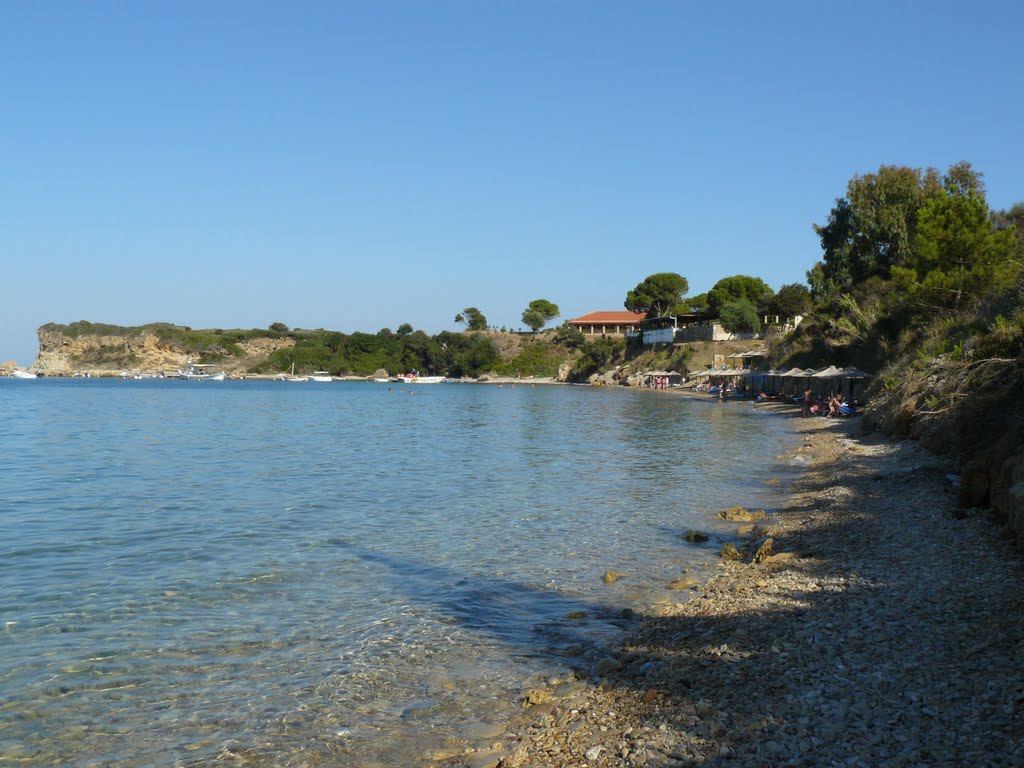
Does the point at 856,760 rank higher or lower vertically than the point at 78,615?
higher

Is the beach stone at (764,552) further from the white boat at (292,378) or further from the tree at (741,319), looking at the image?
the white boat at (292,378)

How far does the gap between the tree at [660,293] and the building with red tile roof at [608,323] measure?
131 inches

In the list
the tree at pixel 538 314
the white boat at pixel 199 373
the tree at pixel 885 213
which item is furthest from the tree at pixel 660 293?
the white boat at pixel 199 373

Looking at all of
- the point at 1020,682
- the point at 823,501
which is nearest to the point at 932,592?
the point at 1020,682

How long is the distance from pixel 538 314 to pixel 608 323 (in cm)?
2323

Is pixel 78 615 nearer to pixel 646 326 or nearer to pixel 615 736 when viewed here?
pixel 615 736

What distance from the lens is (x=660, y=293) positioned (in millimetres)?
118562

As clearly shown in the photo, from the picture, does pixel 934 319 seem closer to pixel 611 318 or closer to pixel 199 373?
pixel 611 318

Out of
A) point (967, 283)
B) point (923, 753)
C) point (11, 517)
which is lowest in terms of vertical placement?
point (11, 517)

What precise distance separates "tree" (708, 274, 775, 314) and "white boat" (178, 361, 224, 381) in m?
88.2

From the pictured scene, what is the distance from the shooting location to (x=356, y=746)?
5965 millimetres

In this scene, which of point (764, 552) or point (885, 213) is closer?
point (764, 552)

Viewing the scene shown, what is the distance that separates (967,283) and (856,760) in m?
33.0

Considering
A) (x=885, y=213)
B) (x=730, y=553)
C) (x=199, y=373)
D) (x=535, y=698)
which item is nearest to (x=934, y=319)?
(x=885, y=213)
